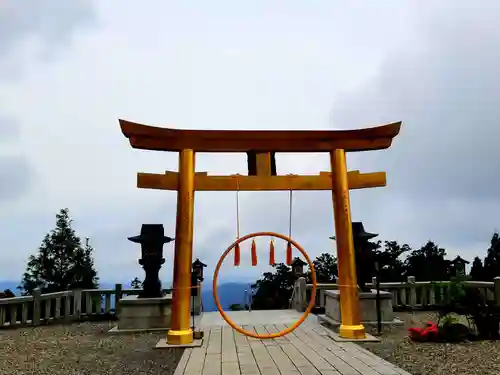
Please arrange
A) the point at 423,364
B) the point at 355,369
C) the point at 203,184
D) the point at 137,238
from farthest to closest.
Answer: the point at 137,238 → the point at 203,184 → the point at 423,364 → the point at 355,369

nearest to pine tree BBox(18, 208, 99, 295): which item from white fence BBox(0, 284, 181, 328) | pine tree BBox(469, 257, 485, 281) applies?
white fence BBox(0, 284, 181, 328)

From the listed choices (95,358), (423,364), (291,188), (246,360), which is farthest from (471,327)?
(95,358)

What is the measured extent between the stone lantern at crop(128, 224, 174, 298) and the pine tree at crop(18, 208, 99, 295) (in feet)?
27.5

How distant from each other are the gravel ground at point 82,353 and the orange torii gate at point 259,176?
936mm

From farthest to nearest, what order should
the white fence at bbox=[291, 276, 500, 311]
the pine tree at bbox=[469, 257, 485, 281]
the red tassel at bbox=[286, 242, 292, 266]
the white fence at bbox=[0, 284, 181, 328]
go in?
1. the pine tree at bbox=[469, 257, 485, 281]
2. the white fence at bbox=[291, 276, 500, 311]
3. the white fence at bbox=[0, 284, 181, 328]
4. the red tassel at bbox=[286, 242, 292, 266]

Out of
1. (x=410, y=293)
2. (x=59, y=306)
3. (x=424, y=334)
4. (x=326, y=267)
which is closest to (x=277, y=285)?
(x=326, y=267)

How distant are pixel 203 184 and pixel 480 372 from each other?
4674mm

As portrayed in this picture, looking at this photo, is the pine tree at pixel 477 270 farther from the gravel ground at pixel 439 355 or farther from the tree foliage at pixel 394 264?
the gravel ground at pixel 439 355

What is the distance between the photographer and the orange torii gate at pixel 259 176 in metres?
7.08

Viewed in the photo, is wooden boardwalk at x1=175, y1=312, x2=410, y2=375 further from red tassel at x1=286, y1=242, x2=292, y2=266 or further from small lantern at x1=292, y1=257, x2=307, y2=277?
small lantern at x1=292, y1=257, x2=307, y2=277

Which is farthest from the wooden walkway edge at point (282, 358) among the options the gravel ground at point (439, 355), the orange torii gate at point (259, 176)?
the orange torii gate at point (259, 176)

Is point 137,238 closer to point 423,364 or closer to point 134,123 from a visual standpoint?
point 134,123

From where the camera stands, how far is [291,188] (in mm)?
7598

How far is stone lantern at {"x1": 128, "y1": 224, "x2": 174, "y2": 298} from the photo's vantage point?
950 cm
